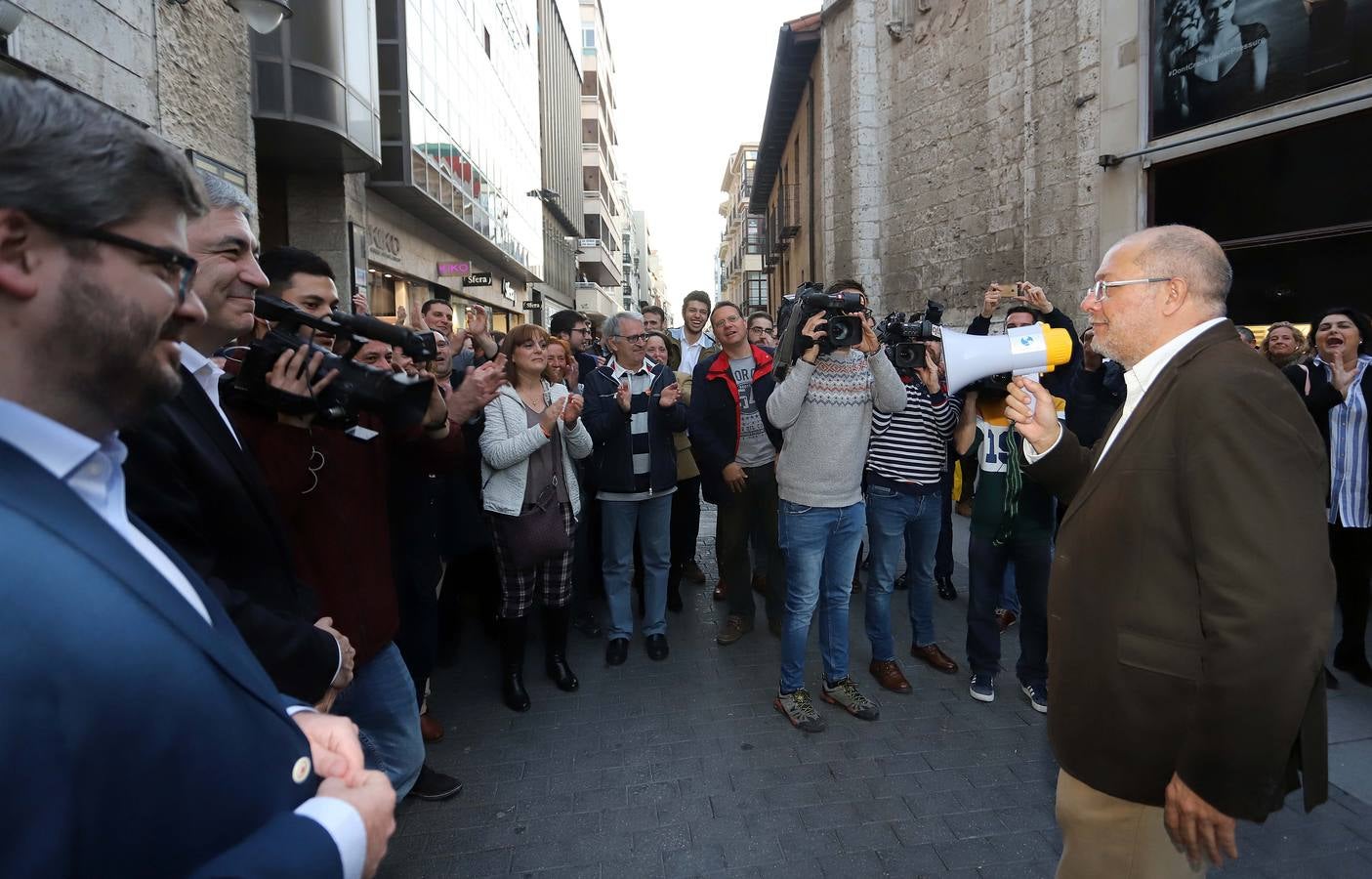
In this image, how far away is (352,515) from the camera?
243 cm

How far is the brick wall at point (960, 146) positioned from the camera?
32.6 ft

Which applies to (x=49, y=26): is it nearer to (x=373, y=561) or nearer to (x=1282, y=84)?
(x=373, y=561)

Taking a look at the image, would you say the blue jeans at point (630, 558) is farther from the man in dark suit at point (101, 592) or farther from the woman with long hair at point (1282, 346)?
the woman with long hair at point (1282, 346)

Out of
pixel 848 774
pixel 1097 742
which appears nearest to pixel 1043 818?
pixel 848 774

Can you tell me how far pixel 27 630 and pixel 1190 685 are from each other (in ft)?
6.81

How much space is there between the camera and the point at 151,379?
2.92 feet

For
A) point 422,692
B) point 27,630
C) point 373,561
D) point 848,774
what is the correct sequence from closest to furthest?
1. point 27,630
2. point 373,561
3. point 848,774
4. point 422,692

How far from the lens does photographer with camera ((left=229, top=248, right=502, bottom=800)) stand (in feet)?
7.30

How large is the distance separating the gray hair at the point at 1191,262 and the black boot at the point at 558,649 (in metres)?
3.37

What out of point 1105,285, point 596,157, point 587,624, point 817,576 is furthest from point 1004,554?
point 596,157

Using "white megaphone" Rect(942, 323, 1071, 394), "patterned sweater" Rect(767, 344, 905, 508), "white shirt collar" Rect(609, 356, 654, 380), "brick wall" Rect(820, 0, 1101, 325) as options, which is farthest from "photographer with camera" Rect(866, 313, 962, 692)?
"brick wall" Rect(820, 0, 1101, 325)

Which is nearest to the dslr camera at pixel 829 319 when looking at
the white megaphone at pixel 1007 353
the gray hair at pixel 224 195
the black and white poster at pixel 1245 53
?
the white megaphone at pixel 1007 353

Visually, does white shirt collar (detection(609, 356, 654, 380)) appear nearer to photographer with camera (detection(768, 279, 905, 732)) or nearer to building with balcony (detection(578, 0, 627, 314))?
photographer with camera (detection(768, 279, 905, 732))

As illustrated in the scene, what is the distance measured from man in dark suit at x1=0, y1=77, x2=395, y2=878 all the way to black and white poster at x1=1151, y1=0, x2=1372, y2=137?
988 cm
